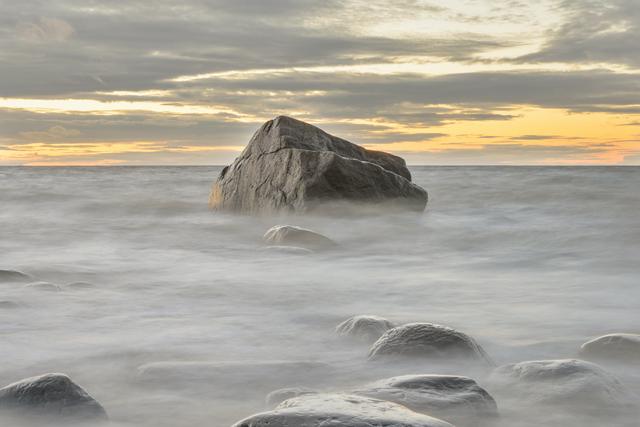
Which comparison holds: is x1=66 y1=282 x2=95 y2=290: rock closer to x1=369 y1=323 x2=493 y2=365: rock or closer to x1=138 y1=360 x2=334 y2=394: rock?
x1=138 y1=360 x2=334 y2=394: rock

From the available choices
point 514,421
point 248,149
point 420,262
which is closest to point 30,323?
point 514,421

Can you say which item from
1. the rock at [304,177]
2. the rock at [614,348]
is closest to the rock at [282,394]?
the rock at [614,348]

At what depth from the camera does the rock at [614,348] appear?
417 cm

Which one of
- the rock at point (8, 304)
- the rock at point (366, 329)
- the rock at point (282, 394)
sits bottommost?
the rock at point (8, 304)

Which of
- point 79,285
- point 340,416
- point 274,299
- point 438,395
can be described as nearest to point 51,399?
point 340,416

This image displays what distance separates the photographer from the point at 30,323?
5.15 metres

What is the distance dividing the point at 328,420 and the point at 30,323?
326 cm

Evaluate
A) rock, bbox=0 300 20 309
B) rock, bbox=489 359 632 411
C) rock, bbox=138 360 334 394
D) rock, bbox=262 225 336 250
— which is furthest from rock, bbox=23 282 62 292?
rock, bbox=489 359 632 411

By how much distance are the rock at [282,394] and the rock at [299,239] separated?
221 inches

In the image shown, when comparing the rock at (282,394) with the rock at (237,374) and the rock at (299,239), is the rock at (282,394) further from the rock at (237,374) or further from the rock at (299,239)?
the rock at (299,239)

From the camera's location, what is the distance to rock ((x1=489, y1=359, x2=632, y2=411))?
3.42m

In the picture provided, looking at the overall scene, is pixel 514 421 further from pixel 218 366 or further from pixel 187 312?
pixel 187 312

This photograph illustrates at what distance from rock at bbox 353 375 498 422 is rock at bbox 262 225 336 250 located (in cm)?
581

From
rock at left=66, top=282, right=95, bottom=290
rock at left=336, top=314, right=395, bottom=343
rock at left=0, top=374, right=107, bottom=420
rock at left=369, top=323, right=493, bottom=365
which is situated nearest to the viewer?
rock at left=0, top=374, right=107, bottom=420
